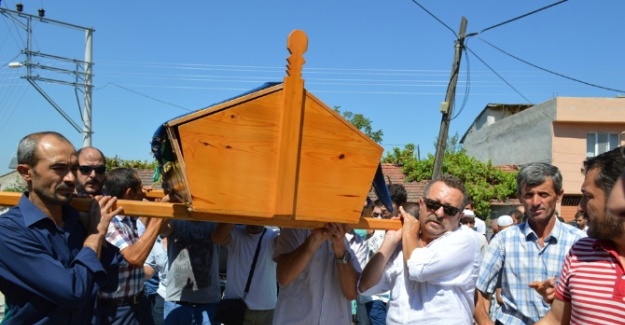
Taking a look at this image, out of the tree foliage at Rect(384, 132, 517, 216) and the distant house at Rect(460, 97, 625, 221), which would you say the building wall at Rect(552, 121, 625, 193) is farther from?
the tree foliage at Rect(384, 132, 517, 216)

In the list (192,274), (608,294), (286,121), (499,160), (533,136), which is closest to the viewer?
(608,294)

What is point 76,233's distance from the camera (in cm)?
274

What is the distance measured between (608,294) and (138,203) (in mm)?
2303

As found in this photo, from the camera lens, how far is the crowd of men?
2.43m

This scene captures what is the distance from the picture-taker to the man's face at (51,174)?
2547 millimetres

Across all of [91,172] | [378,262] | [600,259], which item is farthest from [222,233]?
[600,259]

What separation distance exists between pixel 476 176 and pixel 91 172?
18.6 metres

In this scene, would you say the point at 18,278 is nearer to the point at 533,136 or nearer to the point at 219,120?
the point at 219,120

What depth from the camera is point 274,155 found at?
259 centimetres

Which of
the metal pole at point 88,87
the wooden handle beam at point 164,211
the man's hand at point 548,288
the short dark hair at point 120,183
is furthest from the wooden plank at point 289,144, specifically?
the metal pole at point 88,87

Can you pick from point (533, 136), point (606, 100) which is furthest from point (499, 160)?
point (606, 100)

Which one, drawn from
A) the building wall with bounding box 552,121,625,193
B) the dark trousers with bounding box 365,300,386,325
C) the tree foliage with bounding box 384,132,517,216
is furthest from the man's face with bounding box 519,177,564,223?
the building wall with bounding box 552,121,625,193

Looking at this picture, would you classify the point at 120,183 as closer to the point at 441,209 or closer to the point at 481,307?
the point at 441,209

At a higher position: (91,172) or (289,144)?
(289,144)
